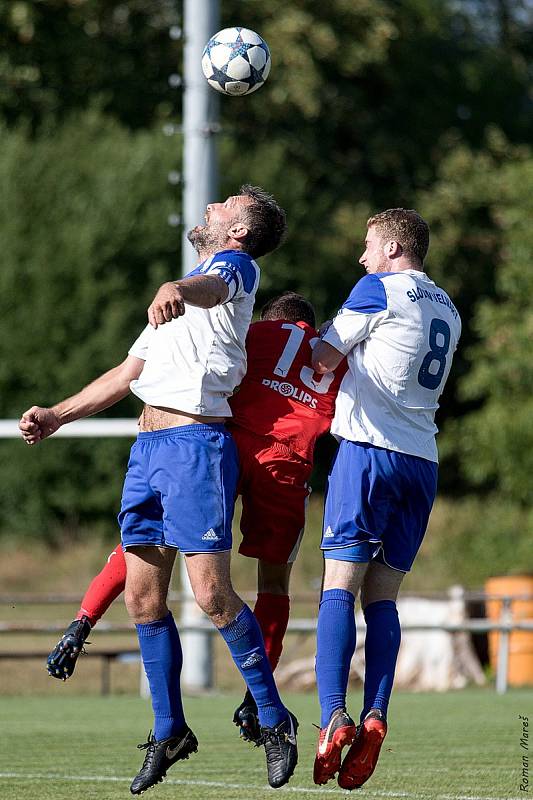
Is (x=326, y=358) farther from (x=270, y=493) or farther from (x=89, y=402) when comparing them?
(x=89, y=402)

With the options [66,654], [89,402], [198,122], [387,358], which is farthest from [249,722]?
[198,122]

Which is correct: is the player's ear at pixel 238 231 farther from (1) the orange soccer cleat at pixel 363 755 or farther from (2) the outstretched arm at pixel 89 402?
(1) the orange soccer cleat at pixel 363 755

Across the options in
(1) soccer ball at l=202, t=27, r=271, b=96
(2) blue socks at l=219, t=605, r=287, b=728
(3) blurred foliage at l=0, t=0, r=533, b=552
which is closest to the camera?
(2) blue socks at l=219, t=605, r=287, b=728

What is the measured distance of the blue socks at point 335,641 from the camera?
18.5 feet

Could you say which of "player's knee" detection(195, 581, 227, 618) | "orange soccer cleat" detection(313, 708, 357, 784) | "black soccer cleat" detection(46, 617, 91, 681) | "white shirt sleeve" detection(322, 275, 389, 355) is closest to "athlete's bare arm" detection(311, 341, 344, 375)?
"white shirt sleeve" detection(322, 275, 389, 355)

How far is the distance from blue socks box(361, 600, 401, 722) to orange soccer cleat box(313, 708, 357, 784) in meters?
0.32

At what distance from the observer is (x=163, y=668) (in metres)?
5.79

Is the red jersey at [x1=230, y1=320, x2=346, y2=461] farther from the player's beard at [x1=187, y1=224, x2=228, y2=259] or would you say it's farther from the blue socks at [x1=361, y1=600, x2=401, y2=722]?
the blue socks at [x1=361, y1=600, x2=401, y2=722]

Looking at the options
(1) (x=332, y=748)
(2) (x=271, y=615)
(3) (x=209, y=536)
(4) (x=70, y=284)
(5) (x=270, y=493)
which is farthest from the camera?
(4) (x=70, y=284)

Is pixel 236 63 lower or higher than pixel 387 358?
higher

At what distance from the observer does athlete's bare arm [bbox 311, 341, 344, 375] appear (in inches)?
224

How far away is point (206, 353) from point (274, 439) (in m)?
0.51

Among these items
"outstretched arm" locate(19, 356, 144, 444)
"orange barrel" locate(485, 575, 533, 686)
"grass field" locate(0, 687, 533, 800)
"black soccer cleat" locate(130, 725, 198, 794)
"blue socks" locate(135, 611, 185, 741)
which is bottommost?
"orange barrel" locate(485, 575, 533, 686)

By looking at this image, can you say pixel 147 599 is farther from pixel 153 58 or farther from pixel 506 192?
pixel 153 58
